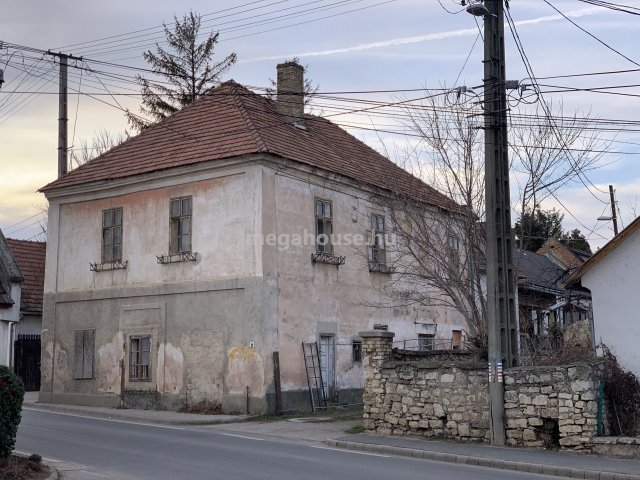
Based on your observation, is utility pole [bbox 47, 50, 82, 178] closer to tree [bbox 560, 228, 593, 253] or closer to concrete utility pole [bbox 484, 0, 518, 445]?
concrete utility pole [bbox 484, 0, 518, 445]

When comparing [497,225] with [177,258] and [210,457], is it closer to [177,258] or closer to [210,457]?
[210,457]

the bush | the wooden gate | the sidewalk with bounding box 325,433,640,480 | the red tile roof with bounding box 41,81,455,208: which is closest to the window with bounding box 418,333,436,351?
the red tile roof with bounding box 41,81,455,208

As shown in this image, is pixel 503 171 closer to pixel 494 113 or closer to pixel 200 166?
pixel 494 113

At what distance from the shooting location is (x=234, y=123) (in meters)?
25.2

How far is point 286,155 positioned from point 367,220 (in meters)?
4.79

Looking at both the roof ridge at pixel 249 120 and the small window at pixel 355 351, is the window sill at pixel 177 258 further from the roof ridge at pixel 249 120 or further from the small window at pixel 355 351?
the small window at pixel 355 351

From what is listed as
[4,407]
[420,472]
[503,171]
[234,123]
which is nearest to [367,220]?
[234,123]

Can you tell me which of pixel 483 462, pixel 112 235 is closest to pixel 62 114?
pixel 112 235

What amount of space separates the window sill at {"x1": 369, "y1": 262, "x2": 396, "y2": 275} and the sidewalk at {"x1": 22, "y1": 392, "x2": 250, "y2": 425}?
7602 millimetres

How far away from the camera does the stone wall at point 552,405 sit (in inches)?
616

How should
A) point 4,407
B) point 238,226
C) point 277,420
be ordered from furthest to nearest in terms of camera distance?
point 238,226, point 277,420, point 4,407

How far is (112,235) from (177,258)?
332 centimetres

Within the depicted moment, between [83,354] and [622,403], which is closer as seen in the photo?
[622,403]

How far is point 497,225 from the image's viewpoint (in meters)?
17.4
